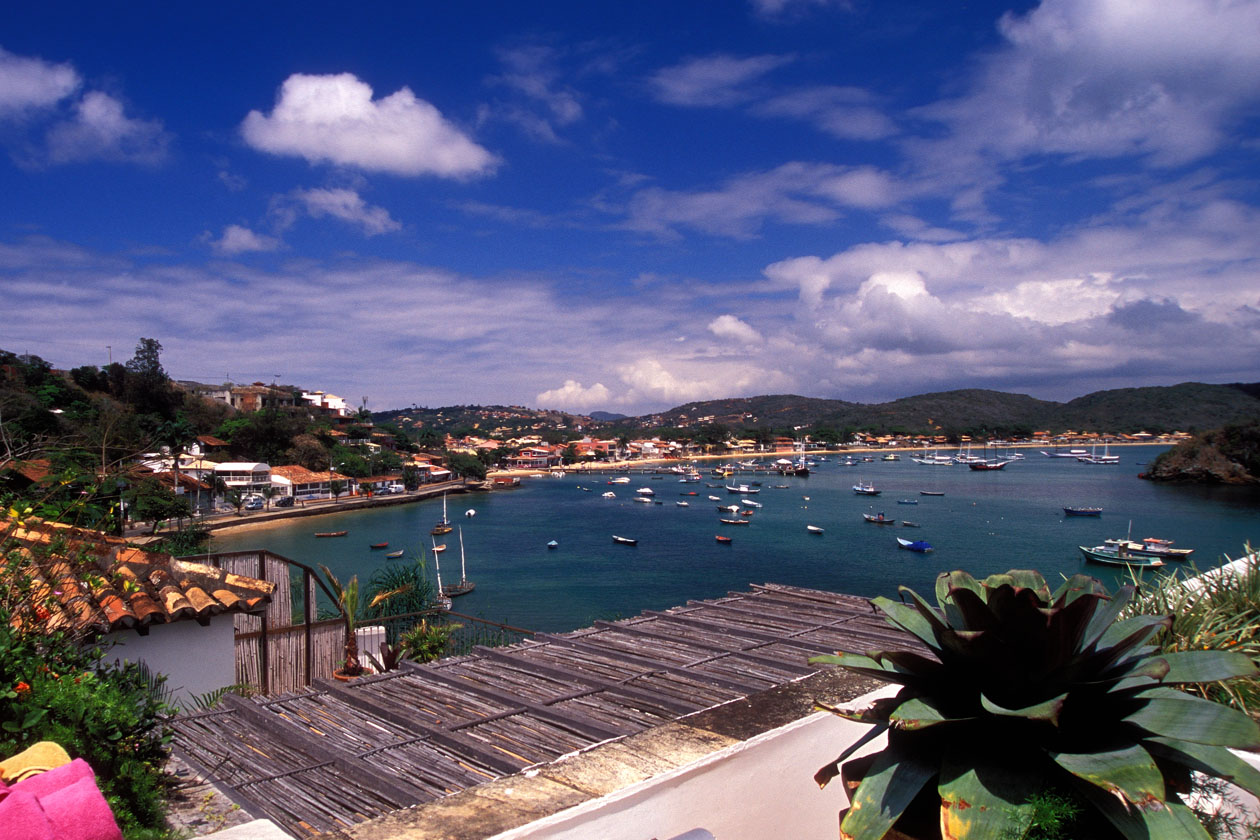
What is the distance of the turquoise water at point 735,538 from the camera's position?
40.1 metres

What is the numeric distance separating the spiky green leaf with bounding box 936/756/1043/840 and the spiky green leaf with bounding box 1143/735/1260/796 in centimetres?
34

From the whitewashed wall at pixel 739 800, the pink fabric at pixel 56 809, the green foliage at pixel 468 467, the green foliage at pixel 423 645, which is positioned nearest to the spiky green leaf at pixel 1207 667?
the whitewashed wall at pixel 739 800

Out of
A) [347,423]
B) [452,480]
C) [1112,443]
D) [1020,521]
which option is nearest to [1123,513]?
[1020,521]

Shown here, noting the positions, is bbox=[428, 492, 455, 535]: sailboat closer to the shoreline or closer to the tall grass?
the shoreline

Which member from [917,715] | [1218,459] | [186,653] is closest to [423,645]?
[186,653]

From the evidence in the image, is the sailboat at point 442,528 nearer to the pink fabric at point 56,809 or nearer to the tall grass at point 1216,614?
the tall grass at point 1216,614

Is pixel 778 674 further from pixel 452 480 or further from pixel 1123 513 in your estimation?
pixel 452 480

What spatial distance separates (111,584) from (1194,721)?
6106 mm

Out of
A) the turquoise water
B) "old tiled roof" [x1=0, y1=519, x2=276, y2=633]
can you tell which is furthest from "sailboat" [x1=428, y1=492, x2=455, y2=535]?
"old tiled roof" [x1=0, y1=519, x2=276, y2=633]

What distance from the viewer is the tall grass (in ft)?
13.0

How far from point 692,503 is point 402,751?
79250mm

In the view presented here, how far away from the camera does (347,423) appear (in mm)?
115500

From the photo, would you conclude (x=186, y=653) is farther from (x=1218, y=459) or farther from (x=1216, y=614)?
(x=1218, y=459)

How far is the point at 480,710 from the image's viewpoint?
4227 millimetres
